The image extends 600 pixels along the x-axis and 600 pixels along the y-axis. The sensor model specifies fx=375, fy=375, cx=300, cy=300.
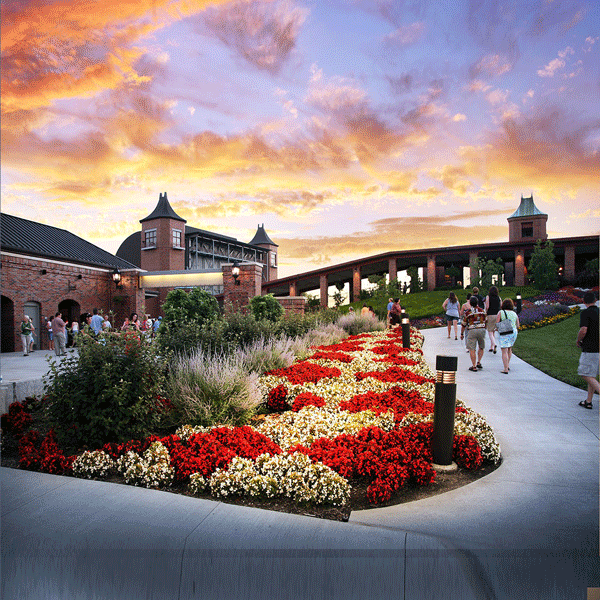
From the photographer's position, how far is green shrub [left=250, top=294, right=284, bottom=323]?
1344 centimetres

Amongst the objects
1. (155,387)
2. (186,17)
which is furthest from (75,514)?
(186,17)

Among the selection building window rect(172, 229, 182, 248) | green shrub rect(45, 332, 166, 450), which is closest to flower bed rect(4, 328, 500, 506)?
green shrub rect(45, 332, 166, 450)

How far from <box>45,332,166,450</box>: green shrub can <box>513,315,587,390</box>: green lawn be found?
7523 millimetres

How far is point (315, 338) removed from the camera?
450 inches

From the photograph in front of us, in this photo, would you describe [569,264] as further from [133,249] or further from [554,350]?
[133,249]

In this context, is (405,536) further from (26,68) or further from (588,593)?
(26,68)

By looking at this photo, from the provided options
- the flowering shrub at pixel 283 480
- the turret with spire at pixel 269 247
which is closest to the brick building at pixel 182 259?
the turret with spire at pixel 269 247

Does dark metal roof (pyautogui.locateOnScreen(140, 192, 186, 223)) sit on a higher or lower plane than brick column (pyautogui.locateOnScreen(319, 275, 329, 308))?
higher

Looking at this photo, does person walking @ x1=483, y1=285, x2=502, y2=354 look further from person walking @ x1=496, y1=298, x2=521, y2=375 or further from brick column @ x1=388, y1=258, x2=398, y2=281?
brick column @ x1=388, y1=258, x2=398, y2=281

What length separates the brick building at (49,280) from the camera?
52.7ft

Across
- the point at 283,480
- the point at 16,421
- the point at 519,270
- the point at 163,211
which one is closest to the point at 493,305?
the point at 283,480

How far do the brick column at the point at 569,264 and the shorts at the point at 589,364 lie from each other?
2630 mm

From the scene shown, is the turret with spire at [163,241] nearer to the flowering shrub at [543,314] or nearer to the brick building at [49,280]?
the brick building at [49,280]

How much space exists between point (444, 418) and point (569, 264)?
21.1 feet
